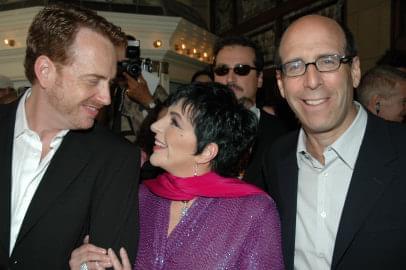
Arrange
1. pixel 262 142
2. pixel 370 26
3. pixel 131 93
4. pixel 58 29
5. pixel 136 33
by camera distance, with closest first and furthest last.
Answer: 1. pixel 58 29
2. pixel 262 142
3. pixel 131 93
4. pixel 136 33
5. pixel 370 26

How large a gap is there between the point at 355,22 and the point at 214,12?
4.01 meters

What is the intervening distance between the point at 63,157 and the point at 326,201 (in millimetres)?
1089

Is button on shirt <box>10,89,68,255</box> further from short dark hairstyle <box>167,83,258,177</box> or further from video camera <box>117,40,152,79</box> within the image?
video camera <box>117,40,152,79</box>

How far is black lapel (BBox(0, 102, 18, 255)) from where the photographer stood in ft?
4.93

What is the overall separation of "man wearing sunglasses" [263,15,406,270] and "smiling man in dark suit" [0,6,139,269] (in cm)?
70

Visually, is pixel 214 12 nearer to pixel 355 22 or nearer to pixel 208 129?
pixel 355 22

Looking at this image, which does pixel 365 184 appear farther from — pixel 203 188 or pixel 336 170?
pixel 203 188

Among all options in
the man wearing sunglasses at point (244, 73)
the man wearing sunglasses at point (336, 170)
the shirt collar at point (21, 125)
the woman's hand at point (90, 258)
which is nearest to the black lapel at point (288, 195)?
the man wearing sunglasses at point (336, 170)

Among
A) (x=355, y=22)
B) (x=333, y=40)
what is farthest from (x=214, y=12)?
(x=333, y=40)

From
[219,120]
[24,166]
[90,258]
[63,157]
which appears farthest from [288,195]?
[24,166]

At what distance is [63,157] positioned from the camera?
5.33 feet

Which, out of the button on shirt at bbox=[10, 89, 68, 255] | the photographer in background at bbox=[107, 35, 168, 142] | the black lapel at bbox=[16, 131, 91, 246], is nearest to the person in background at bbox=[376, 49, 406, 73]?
the photographer in background at bbox=[107, 35, 168, 142]

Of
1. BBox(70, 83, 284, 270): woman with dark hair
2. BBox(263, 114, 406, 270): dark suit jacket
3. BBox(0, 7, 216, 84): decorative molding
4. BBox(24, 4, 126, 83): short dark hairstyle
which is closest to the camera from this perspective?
BBox(263, 114, 406, 270): dark suit jacket

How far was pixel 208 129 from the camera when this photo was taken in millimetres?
1729
